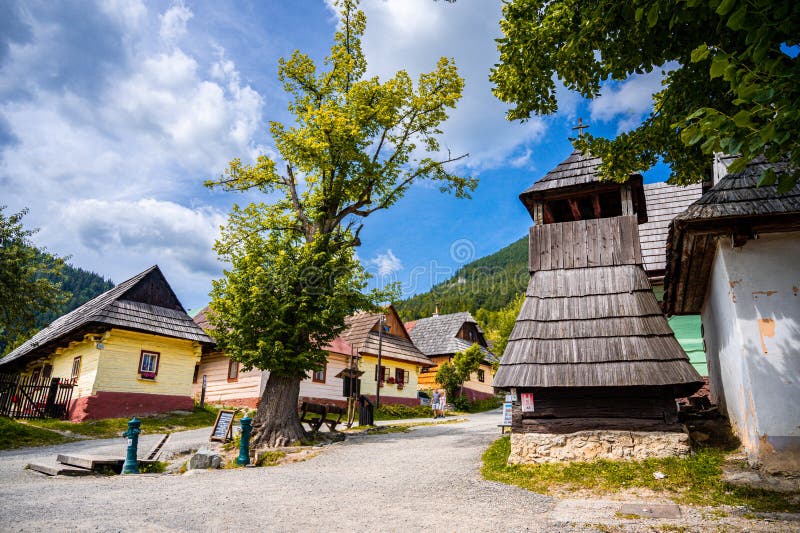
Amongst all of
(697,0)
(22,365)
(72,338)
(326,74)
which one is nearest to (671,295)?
(697,0)

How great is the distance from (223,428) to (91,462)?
399 centimetres

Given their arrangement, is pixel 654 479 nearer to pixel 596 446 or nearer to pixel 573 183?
pixel 596 446

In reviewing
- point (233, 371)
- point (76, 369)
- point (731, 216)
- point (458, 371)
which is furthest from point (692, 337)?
point (76, 369)

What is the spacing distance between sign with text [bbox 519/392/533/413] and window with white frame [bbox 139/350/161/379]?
16.6m

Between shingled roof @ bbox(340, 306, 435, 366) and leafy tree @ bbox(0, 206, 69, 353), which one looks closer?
leafy tree @ bbox(0, 206, 69, 353)

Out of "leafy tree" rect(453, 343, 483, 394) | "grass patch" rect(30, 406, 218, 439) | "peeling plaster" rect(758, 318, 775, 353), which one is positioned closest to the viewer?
"peeling plaster" rect(758, 318, 775, 353)

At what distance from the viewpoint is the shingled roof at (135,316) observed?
1911 centimetres

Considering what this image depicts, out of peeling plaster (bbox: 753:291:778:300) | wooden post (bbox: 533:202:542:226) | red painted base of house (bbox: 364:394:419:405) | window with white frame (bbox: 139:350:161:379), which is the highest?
wooden post (bbox: 533:202:542:226)

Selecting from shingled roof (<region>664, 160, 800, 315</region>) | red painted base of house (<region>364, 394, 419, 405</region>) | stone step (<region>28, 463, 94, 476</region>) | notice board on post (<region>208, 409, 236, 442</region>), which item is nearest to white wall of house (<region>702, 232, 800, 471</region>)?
shingled roof (<region>664, 160, 800, 315</region>)

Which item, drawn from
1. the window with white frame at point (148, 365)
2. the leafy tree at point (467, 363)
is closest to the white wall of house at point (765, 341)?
the window with white frame at point (148, 365)

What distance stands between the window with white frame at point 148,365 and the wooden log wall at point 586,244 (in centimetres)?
1650

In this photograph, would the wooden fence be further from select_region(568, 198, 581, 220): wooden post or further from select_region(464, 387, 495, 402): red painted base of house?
select_region(464, 387, 495, 402): red painted base of house

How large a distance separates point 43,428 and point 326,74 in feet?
50.2

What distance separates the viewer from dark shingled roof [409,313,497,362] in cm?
3925
